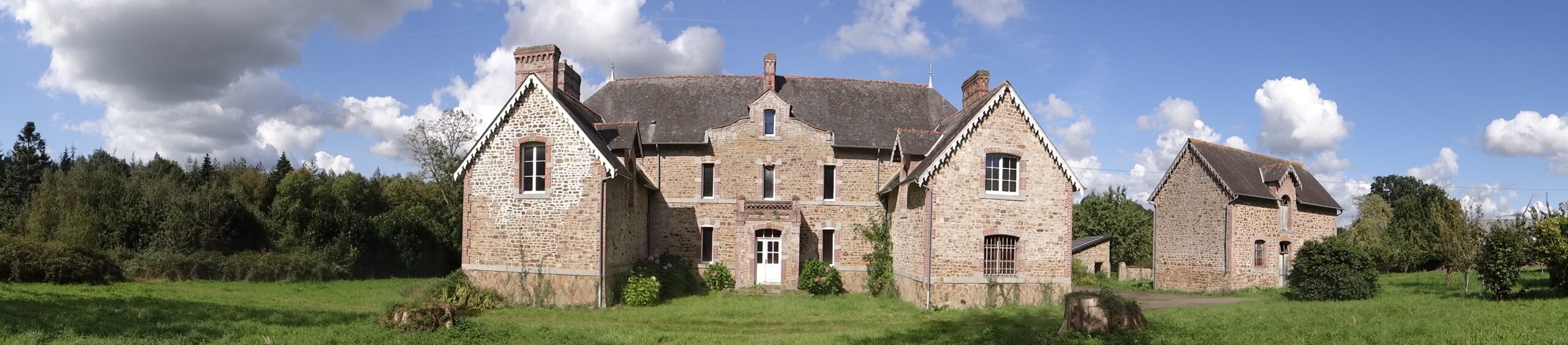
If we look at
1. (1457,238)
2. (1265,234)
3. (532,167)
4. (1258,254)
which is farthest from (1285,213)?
(532,167)

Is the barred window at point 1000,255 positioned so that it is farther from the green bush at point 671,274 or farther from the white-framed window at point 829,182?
the green bush at point 671,274

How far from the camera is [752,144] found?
24469 mm

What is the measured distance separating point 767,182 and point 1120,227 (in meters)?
25.5

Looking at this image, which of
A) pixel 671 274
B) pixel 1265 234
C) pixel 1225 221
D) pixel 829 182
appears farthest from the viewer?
pixel 1265 234

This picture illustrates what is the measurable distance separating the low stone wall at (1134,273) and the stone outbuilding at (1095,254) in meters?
0.60

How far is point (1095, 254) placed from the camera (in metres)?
35.2

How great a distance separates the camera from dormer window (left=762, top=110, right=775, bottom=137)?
80.6ft

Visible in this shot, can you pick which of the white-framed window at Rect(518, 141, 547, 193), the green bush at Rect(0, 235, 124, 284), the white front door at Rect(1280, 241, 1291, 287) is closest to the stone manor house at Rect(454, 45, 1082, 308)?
the white-framed window at Rect(518, 141, 547, 193)

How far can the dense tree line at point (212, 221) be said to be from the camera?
26.2 meters

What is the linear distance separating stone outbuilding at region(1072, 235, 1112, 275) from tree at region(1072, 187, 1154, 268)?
20.8 ft

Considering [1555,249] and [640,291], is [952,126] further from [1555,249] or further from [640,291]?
[1555,249]

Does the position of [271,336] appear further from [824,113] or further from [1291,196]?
[1291,196]

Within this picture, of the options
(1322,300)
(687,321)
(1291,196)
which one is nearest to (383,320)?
(687,321)

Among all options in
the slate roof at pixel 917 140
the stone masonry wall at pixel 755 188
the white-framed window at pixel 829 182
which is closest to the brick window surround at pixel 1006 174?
the slate roof at pixel 917 140
